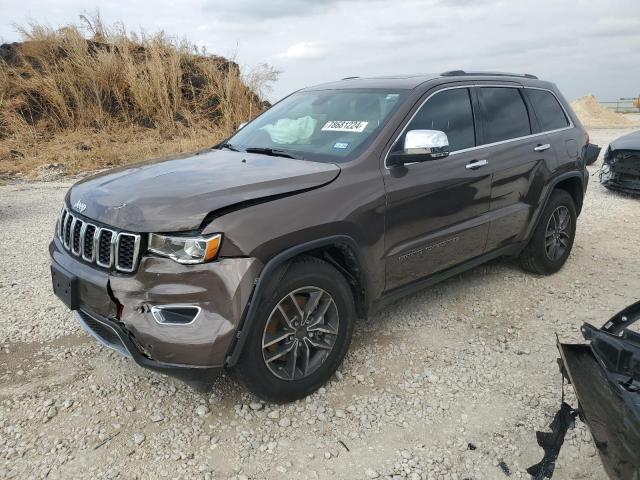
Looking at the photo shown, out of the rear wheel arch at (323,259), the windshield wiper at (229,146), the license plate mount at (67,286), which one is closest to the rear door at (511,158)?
the rear wheel arch at (323,259)

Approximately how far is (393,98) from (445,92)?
47 centimetres

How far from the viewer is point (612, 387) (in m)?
2.07

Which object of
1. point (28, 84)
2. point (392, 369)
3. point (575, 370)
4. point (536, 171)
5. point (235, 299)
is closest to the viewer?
point (575, 370)

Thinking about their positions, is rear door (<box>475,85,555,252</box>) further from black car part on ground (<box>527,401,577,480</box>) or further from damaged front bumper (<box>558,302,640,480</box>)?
black car part on ground (<box>527,401,577,480</box>)

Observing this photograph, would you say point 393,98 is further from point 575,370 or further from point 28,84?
point 28,84

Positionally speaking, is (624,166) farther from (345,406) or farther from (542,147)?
(345,406)

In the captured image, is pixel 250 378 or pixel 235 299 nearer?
pixel 235 299

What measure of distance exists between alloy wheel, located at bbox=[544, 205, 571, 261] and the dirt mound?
2089 cm

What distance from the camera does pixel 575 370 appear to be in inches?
87.4

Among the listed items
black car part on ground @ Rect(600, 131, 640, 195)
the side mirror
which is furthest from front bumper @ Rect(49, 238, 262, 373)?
black car part on ground @ Rect(600, 131, 640, 195)

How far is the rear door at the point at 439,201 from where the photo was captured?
10.8 ft

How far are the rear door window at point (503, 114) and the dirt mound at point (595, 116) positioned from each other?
844 inches

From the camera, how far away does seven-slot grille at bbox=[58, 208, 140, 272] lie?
2549 millimetres

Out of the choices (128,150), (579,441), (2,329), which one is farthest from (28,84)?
(579,441)
